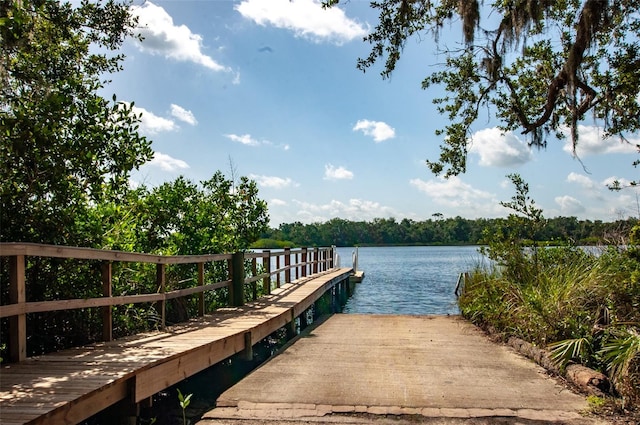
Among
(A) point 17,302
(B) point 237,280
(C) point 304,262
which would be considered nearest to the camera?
(A) point 17,302

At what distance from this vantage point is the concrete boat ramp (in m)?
4.49

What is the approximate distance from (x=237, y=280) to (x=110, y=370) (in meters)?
4.96

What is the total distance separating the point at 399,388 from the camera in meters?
5.35

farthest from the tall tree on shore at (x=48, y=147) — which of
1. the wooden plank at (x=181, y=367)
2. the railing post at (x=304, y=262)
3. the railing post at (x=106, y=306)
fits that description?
the railing post at (x=304, y=262)

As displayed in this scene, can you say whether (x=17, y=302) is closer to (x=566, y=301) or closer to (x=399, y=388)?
(x=399, y=388)

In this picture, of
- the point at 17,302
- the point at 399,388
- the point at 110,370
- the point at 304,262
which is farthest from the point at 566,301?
the point at 304,262

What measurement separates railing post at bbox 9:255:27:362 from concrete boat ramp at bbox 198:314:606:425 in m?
1.71

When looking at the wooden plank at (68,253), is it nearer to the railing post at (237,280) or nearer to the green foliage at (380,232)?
the railing post at (237,280)

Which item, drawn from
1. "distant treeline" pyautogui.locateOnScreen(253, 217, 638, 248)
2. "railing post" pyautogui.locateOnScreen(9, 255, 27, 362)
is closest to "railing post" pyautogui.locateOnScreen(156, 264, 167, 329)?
"railing post" pyautogui.locateOnScreen(9, 255, 27, 362)

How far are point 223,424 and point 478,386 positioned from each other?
8.78 ft

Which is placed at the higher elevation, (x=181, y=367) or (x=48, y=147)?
(x=48, y=147)

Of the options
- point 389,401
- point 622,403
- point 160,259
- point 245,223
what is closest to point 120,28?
point 245,223

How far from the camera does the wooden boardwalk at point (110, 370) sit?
3.40m

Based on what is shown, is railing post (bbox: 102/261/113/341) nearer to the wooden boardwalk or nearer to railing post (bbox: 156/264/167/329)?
the wooden boardwalk
